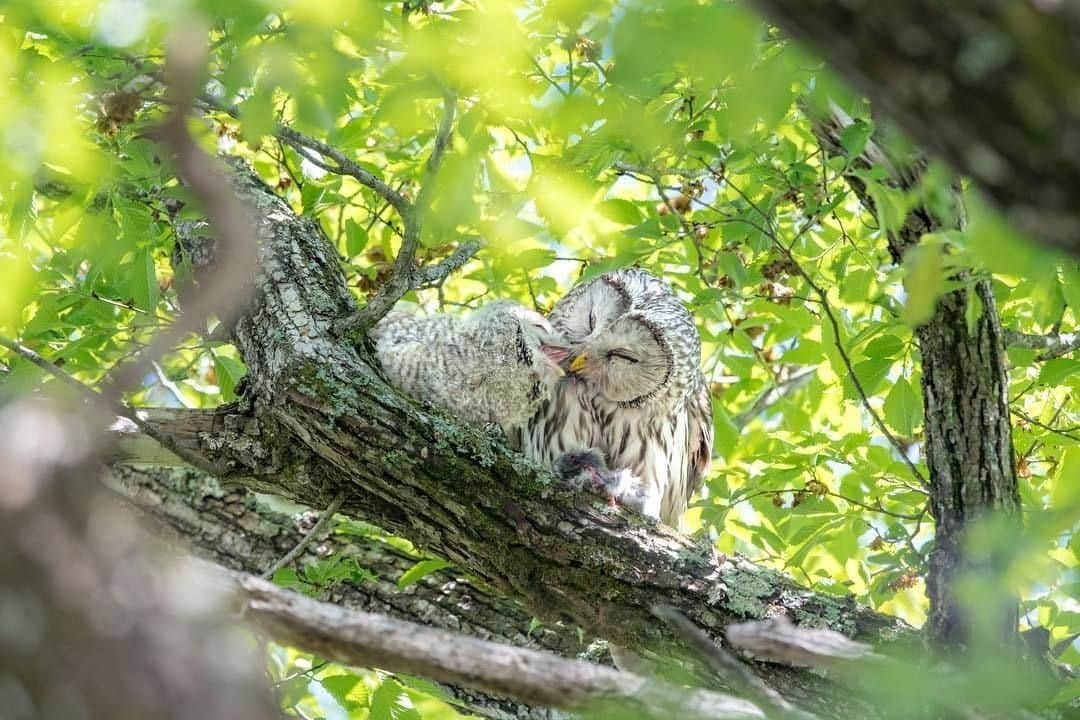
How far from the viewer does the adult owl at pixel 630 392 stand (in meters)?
4.36

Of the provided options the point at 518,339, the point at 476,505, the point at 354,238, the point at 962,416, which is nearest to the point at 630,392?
the point at 518,339

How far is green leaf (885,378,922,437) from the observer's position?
12.5ft

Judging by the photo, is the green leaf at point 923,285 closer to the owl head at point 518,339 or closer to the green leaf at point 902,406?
the green leaf at point 902,406

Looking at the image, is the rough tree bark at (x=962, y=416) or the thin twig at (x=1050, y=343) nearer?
the rough tree bark at (x=962, y=416)

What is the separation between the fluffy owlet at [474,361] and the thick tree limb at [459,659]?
1.87 metres

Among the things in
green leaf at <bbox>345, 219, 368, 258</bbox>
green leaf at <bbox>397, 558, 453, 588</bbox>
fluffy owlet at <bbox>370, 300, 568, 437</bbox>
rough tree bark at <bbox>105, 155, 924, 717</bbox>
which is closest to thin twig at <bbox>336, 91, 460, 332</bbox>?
rough tree bark at <bbox>105, 155, 924, 717</bbox>

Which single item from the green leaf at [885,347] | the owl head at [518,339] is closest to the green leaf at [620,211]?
the owl head at [518,339]

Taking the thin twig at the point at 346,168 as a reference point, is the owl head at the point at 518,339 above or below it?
below

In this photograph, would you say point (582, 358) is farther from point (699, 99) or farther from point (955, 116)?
point (955, 116)

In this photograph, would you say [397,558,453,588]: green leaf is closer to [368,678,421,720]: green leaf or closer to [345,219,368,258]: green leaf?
[368,678,421,720]: green leaf

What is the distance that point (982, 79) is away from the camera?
1143 mm

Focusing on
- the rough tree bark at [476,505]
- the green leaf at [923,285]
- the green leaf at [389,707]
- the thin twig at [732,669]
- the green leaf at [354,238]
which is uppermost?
the green leaf at [354,238]

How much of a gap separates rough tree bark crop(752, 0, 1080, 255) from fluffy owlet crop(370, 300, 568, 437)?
255cm

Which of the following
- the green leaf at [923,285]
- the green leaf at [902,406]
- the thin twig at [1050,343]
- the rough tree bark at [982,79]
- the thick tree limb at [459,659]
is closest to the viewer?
the rough tree bark at [982,79]
